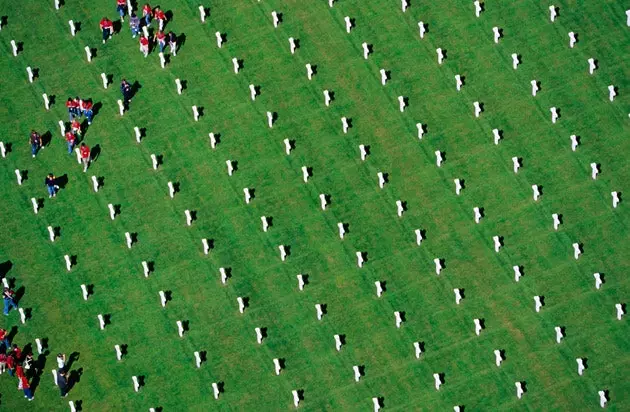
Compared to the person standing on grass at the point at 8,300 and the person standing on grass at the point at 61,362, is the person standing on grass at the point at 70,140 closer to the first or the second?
the person standing on grass at the point at 8,300

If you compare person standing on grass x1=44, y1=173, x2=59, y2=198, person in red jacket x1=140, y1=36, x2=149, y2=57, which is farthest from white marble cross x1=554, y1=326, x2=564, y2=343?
person in red jacket x1=140, y1=36, x2=149, y2=57

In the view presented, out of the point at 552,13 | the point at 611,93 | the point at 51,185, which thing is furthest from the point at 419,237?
the point at 51,185

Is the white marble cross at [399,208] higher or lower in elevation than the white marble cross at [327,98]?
lower

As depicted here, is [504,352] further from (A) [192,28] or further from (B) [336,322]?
(A) [192,28]

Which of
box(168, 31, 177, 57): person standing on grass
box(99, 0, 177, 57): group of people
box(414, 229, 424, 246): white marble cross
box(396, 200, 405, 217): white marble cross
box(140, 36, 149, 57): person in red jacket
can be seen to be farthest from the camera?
box(99, 0, 177, 57): group of people

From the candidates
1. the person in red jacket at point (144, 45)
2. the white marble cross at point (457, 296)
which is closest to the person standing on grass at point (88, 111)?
the person in red jacket at point (144, 45)

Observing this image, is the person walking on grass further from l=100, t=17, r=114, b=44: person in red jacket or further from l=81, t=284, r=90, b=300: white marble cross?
l=81, t=284, r=90, b=300: white marble cross
